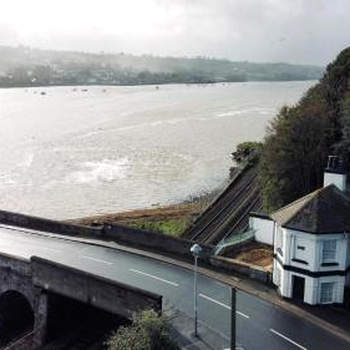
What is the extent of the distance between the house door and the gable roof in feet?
8.28

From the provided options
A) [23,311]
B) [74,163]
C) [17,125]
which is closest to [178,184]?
[74,163]

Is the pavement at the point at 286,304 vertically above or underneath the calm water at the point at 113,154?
above

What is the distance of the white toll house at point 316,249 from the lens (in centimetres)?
2695

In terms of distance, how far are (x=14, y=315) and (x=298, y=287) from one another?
17.9m

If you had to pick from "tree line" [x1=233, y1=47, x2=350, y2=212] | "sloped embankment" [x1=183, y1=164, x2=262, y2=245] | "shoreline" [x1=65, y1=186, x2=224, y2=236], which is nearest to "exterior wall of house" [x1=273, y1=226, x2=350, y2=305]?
"tree line" [x1=233, y1=47, x2=350, y2=212]

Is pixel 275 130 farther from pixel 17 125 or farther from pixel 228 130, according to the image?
pixel 17 125

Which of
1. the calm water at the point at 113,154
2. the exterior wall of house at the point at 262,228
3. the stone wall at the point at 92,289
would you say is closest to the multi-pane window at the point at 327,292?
the exterior wall of house at the point at 262,228

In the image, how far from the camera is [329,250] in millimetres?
27188

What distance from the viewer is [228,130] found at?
11975 cm

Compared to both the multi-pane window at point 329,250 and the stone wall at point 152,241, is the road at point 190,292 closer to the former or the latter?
the stone wall at point 152,241

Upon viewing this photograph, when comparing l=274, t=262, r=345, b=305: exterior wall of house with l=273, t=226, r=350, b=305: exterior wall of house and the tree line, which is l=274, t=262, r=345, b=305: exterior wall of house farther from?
the tree line

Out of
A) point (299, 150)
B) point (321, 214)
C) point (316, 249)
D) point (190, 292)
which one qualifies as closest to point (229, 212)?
point (299, 150)

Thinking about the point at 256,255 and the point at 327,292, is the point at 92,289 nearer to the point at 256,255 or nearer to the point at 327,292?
the point at 256,255

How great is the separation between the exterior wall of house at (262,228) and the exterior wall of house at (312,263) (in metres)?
5.97
